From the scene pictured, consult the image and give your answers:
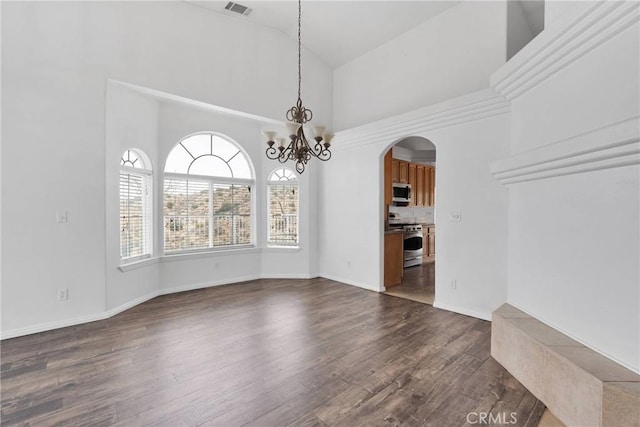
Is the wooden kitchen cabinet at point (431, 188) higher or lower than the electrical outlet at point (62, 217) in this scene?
higher

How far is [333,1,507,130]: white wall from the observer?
12.4 feet

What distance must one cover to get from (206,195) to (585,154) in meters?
5.18

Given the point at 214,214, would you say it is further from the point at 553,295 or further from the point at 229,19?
the point at 553,295

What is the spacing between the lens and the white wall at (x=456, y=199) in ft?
11.7

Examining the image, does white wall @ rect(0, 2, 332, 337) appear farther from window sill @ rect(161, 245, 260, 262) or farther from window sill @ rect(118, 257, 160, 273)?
window sill @ rect(161, 245, 260, 262)

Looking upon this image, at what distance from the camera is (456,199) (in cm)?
393

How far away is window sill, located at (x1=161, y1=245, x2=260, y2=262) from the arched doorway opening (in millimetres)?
2595

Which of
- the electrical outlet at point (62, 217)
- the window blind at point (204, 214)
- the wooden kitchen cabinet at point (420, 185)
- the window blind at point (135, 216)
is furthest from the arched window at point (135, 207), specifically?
the wooden kitchen cabinet at point (420, 185)

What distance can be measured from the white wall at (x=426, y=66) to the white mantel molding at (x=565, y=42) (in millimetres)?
2324

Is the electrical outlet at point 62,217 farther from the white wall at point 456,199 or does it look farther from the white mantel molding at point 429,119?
the white mantel molding at point 429,119

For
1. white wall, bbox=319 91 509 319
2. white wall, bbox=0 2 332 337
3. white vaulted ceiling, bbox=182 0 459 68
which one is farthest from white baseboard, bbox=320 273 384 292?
white vaulted ceiling, bbox=182 0 459 68

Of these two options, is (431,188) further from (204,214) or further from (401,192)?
(204,214)

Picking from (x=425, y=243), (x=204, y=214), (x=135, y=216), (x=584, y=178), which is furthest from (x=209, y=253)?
(x=425, y=243)

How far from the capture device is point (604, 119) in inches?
50.3
